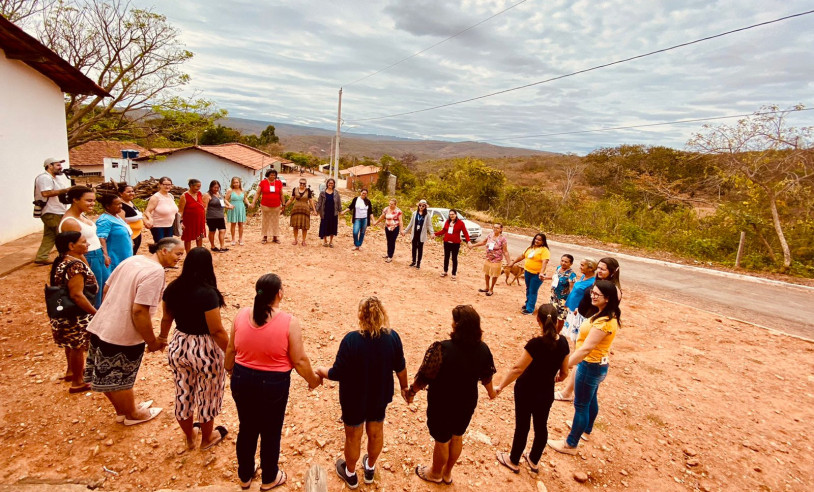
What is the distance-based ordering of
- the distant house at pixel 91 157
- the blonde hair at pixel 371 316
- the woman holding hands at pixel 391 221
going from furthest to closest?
the distant house at pixel 91 157 → the woman holding hands at pixel 391 221 → the blonde hair at pixel 371 316

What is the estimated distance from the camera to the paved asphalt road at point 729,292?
8.10 metres

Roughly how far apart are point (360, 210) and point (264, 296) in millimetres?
7308

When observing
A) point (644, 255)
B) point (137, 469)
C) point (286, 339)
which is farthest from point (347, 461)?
point (644, 255)

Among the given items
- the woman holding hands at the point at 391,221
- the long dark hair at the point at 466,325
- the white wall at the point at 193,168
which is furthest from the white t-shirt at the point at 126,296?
the white wall at the point at 193,168

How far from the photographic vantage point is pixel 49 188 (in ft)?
18.9

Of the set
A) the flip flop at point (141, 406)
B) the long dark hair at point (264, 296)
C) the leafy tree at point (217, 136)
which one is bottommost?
the flip flop at point (141, 406)

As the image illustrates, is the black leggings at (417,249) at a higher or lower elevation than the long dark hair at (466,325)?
lower

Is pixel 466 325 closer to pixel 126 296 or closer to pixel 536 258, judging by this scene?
pixel 126 296

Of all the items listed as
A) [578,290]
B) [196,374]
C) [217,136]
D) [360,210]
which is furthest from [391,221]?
[217,136]

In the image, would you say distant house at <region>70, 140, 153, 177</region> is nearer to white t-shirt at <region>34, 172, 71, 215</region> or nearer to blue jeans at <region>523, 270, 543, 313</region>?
white t-shirt at <region>34, 172, 71, 215</region>

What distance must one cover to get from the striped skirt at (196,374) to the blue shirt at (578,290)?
3.91 meters

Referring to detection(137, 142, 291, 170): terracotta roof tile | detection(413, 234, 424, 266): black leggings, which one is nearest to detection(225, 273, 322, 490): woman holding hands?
detection(413, 234, 424, 266): black leggings

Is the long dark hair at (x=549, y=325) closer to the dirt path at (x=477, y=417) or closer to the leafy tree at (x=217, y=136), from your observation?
the dirt path at (x=477, y=417)

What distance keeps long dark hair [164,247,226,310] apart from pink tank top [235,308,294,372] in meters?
0.43
